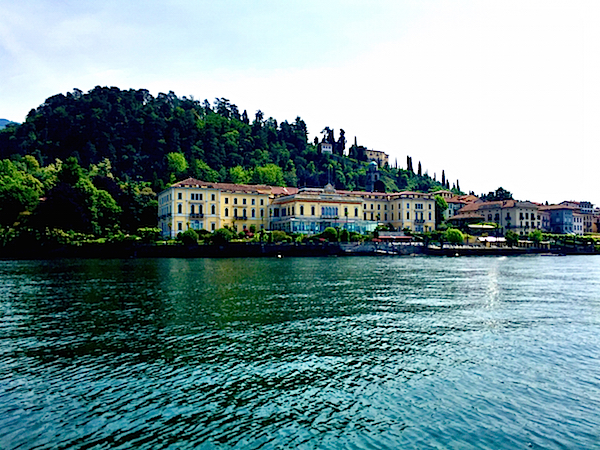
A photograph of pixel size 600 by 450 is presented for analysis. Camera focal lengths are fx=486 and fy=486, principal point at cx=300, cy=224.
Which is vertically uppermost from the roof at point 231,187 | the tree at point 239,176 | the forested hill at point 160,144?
the forested hill at point 160,144

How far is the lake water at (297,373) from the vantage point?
34.4 ft

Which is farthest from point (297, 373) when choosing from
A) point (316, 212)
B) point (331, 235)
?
point (316, 212)

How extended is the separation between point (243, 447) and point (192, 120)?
14369cm

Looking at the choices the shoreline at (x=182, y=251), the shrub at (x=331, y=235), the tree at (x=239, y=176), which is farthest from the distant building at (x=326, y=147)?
the shoreline at (x=182, y=251)

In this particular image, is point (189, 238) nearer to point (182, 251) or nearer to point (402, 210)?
point (182, 251)

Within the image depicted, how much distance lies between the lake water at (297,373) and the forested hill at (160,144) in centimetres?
8974

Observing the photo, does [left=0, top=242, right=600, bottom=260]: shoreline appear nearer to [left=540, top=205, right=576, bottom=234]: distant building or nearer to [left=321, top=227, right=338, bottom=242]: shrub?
[left=321, top=227, right=338, bottom=242]: shrub

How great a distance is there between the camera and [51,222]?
78.4 metres

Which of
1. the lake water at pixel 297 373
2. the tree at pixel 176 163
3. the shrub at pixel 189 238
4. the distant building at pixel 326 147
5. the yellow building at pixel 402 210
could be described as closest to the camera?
the lake water at pixel 297 373

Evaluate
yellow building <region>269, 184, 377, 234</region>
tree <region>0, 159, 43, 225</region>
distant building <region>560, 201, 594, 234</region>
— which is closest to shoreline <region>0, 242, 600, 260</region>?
tree <region>0, 159, 43, 225</region>

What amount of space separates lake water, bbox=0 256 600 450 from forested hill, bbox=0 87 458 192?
89742 mm

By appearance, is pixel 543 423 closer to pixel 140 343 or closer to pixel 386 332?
pixel 386 332

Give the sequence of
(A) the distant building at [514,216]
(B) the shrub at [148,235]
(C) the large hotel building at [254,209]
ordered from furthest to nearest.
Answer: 1. (A) the distant building at [514,216]
2. (C) the large hotel building at [254,209]
3. (B) the shrub at [148,235]

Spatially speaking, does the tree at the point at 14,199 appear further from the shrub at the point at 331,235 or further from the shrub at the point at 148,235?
the shrub at the point at 331,235
